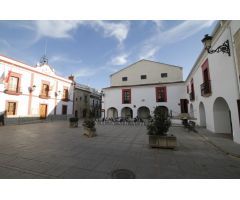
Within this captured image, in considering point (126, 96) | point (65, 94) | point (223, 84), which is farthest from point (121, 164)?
point (65, 94)

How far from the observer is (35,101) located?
50.7 feet

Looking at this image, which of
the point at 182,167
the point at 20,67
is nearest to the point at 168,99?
the point at 182,167

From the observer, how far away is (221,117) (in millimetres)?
7504

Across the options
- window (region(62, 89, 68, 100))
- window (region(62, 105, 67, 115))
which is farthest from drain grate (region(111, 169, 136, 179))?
window (region(62, 89, 68, 100))

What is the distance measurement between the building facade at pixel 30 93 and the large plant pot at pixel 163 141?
47.4 ft

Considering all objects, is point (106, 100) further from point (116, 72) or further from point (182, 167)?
point (182, 167)

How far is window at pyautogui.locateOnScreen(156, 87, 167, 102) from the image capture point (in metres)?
16.8

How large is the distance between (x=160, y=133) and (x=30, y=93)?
15.6 metres

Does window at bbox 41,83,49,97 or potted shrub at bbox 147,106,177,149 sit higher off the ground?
window at bbox 41,83,49,97

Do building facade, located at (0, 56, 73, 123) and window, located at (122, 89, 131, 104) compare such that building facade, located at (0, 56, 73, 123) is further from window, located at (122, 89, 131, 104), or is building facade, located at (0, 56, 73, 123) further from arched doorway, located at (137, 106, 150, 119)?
arched doorway, located at (137, 106, 150, 119)

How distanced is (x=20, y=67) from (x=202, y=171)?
17494 millimetres

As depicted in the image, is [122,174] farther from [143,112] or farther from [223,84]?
[143,112]

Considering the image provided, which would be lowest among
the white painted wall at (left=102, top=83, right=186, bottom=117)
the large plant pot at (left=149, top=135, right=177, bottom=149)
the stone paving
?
the stone paving

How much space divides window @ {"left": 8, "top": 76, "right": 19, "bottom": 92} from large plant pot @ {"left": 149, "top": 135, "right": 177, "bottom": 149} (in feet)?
49.4
